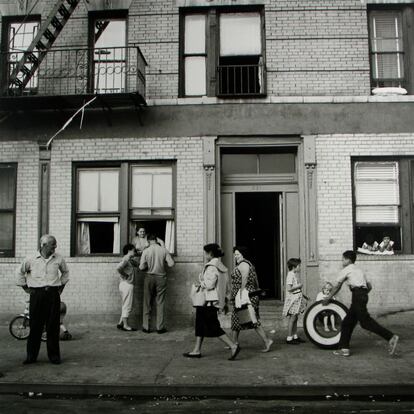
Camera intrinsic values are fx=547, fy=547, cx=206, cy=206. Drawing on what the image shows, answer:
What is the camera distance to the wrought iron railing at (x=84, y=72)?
11605 mm

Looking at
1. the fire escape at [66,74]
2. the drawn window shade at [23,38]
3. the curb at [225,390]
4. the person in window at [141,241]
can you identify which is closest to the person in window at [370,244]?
the person in window at [141,241]

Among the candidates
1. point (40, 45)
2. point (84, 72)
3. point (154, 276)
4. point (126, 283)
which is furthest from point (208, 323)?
point (40, 45)

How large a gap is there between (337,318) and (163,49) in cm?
683

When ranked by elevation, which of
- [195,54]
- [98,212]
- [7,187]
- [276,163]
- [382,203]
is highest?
[195,54]

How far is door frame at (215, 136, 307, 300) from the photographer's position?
11578mm

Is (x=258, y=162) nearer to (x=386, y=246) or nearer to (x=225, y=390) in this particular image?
(x=386, y=246)

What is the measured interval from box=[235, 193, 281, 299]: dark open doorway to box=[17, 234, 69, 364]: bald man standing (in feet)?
22.7

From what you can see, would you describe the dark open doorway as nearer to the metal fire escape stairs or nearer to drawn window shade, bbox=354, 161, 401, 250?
drawn window shade, bbox=354, 161, 401, 250

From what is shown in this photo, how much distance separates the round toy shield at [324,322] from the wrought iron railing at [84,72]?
5761 mm

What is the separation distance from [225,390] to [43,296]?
308cm

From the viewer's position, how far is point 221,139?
464 inches

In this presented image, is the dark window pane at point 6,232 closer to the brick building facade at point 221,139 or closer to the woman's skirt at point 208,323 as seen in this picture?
the brick building facade at point 221,139

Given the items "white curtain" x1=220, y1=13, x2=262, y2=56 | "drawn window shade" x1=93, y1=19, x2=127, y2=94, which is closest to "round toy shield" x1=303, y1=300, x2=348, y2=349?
"white curtain" x1=220, y1=13, x2=262, y2=56

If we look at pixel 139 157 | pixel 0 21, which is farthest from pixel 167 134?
pixel 0 21
